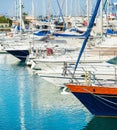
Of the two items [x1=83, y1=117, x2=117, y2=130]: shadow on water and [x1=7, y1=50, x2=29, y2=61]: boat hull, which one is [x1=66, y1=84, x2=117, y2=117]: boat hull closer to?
[x1=83, y1=117, x2=117, y2=130]: shadow on water

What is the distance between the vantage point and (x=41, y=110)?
20.2 metres

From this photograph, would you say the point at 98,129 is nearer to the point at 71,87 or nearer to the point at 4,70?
the point at 71,87

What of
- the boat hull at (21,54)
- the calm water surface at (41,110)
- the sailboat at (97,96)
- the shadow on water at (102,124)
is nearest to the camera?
the sailboat at (97,96)

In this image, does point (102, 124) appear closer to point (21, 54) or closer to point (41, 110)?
point (41, 110)

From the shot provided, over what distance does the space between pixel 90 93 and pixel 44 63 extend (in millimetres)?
11986

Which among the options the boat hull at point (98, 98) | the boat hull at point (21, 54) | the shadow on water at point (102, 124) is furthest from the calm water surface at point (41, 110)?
the boat hull at point (21, 54)

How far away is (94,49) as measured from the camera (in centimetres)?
2689

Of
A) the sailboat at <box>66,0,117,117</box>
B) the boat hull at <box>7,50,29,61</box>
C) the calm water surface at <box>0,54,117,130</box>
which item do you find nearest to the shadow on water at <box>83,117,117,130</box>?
the calm water surface at <box>0,54,117,130</box>

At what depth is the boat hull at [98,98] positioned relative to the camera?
16327 millimetres

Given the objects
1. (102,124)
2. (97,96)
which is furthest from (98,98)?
(102,124)

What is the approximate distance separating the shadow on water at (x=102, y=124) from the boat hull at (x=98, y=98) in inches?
19.0

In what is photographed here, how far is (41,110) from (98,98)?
169 inches

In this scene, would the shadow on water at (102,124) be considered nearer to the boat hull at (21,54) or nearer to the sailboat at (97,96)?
the sailboat at (97,96)

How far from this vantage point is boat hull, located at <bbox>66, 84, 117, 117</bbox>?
1633 cm
